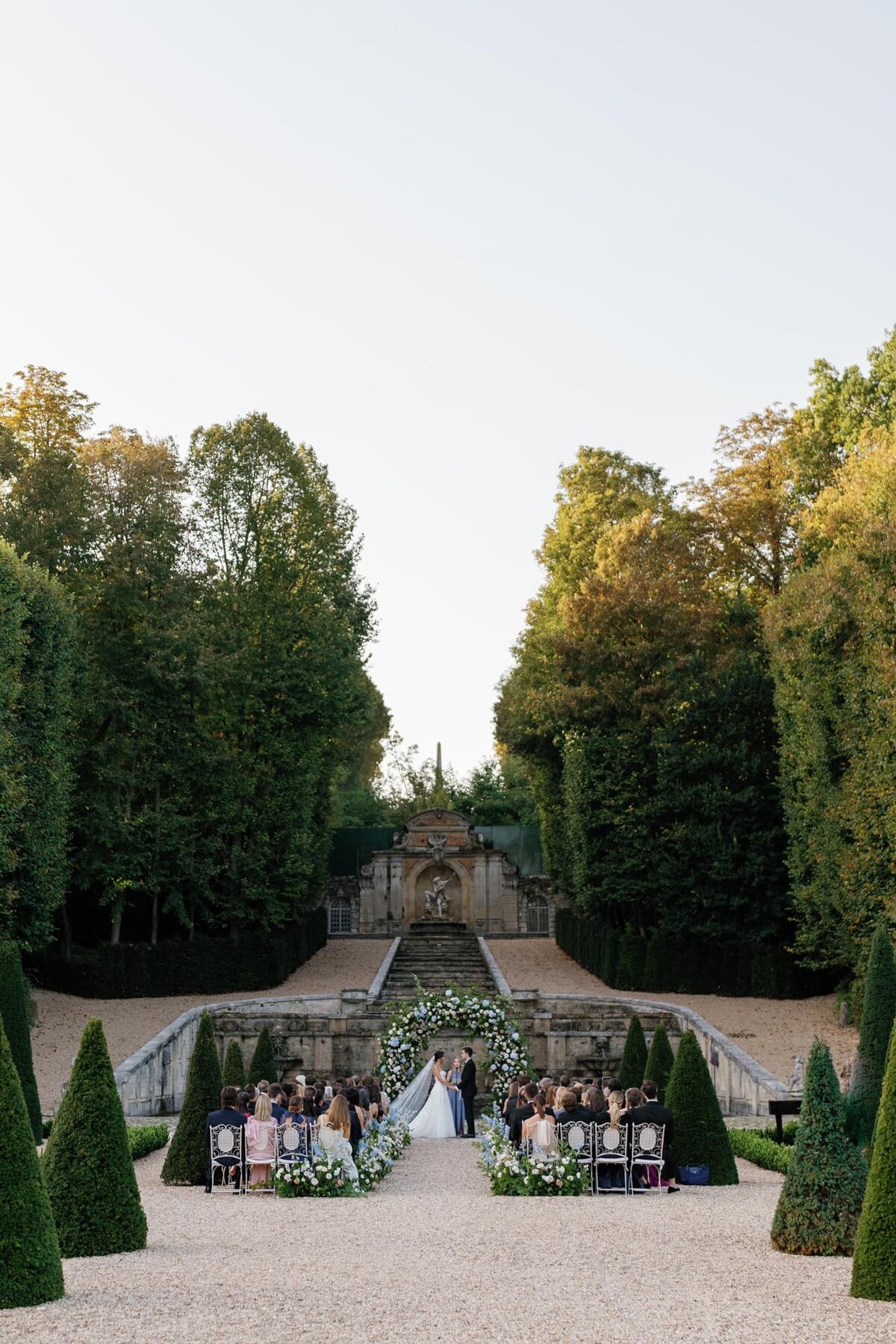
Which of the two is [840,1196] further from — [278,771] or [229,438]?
[229,438]

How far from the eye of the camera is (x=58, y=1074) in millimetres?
25469

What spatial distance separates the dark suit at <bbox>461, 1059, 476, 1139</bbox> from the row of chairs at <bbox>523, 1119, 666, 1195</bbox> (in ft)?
25.3

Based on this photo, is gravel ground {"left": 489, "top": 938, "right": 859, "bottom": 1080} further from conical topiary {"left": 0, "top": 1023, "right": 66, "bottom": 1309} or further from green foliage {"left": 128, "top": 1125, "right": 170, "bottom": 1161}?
conical topiary {"left": 0, "top": 1023, "right": 66, "bottom": 1309}

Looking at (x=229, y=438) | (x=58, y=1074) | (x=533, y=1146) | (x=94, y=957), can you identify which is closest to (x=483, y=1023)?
(x=58, y=1074)

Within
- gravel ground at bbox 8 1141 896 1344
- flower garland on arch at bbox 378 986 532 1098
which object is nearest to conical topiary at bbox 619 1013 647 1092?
flower garland on arch at bbox 378 986 532 1098

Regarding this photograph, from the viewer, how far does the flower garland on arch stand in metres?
25.1

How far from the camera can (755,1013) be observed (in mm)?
32156

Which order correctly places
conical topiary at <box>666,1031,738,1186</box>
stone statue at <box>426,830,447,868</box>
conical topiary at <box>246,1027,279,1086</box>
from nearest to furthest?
conical topiary at <box>666,1031,738,1186</box>
conical topiary at <box>246,1027,279,1086</box>
stone statue at <box>426,830,447,868</box>

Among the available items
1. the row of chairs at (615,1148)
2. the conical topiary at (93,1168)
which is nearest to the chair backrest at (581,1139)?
the row of chairs at (615,1148)

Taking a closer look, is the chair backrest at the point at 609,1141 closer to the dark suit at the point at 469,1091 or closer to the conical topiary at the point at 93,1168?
the conical topiary at the point at 93,1168

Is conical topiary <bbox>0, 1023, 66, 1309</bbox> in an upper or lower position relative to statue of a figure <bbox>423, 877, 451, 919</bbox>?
lower

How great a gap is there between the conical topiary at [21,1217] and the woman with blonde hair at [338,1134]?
7.12 metres

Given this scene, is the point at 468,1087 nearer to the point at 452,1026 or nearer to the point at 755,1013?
the point at 452,1026

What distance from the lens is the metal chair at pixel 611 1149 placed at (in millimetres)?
15828
